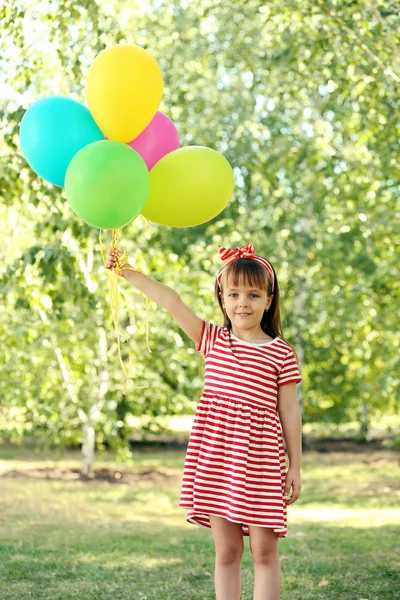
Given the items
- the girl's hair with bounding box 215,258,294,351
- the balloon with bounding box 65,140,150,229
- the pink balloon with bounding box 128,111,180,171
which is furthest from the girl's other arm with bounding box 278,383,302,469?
the pink balloon with bounding box 128,111,180,171

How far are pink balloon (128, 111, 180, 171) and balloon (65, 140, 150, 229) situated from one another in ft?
0.81

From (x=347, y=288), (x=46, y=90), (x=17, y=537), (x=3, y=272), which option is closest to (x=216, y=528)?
(x=3, y=272)

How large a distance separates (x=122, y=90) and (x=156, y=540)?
3090mm

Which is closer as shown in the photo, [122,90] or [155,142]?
[122,90]

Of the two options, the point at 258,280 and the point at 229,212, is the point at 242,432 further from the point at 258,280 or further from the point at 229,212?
the point at 229,212

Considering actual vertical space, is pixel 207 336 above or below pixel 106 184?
below

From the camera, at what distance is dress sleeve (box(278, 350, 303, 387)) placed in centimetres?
288

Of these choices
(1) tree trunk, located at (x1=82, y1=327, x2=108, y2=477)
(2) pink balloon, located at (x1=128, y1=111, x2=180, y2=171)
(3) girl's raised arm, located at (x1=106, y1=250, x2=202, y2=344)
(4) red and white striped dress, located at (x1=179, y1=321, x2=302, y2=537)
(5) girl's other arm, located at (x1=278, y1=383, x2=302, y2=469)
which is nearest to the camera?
(4) red and white striped dress, located at (x1=179, y1=321, x2=302, y2=537)

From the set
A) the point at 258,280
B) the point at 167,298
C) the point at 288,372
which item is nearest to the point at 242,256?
the point at 258,280

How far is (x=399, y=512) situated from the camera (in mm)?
6449

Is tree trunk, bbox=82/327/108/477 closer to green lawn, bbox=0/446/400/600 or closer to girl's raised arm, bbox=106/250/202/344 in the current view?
green lawn, bbox=0/446/400/600

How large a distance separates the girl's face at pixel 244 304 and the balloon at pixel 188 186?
0.97ft

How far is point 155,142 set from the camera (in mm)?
3209

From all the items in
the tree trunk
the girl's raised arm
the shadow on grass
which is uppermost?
the girl's raised arm
